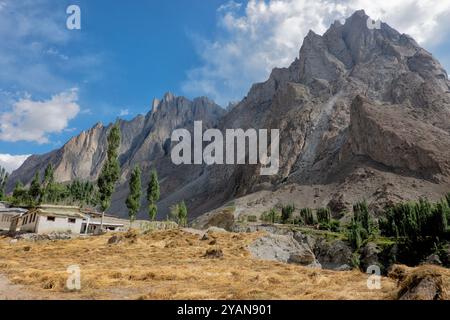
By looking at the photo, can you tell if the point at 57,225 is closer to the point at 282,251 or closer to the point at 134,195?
the point at 134,195

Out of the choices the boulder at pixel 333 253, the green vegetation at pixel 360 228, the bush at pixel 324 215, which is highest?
the bush at pixel 324 215

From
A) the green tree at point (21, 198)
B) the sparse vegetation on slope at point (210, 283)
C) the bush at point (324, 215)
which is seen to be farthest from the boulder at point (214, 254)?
the bush at point (324, 215)

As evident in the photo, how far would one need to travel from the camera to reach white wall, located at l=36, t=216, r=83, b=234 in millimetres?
45094

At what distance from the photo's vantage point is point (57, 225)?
46.5 m

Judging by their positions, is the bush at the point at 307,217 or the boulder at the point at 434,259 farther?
the bush at the point at 307,217

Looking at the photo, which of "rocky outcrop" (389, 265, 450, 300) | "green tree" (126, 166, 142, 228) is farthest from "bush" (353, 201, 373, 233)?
"rocky outcrop" (389, 265, 450, 300)

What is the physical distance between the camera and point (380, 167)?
12988 cm

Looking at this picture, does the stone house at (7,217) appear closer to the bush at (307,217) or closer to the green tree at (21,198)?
the green tree at (21,198)

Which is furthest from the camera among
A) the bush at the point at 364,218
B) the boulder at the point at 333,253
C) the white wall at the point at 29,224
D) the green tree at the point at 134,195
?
the bush at the point at 364,218

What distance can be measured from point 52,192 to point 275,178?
300ft

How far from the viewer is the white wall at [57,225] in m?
45.1

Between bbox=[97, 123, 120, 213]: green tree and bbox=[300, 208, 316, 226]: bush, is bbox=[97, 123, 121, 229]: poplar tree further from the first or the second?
bbox=[300, 208, 316, 226]: bush
